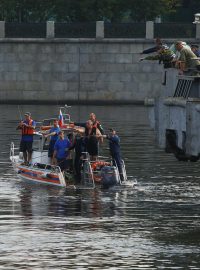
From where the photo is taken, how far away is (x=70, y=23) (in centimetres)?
10669

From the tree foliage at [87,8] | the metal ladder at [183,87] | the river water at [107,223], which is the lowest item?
the river water at [107,223]

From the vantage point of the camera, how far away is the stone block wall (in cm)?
10775

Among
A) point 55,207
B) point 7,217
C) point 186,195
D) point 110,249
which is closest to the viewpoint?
point 110,249

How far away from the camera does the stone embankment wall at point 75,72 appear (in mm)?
107750

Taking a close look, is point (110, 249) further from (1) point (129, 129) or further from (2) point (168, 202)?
(1) point (129, 129)

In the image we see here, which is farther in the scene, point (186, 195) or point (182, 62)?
point (186, 195)

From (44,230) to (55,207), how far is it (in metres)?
5.20

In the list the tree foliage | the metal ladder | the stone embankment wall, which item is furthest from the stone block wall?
the metal ladder

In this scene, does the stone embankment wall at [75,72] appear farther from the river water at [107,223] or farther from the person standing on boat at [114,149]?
the person standing on boat at [114,149]

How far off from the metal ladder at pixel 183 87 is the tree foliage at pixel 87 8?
228 ft

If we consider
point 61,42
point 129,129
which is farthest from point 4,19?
point 129,129

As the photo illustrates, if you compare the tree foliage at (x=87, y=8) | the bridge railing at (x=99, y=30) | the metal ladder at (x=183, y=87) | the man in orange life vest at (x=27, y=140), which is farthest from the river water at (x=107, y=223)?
the tree foliage at (x=87, y=8)

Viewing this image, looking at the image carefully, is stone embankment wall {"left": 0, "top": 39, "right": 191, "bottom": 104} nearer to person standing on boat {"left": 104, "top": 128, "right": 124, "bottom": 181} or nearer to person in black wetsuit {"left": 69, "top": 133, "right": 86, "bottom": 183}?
person in black wetsuit {"left": 69, "top": 133, "right": 86, "bottom": 183}

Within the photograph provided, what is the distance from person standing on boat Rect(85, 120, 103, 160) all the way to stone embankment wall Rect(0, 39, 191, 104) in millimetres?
60916
